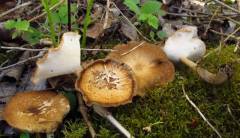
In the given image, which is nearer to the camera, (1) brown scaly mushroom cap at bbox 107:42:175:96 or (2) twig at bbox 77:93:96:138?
(2) twig at bbox 77:93:96:138

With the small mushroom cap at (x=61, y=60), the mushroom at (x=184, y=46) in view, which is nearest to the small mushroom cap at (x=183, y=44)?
the mushroom at (x=184, y=46)

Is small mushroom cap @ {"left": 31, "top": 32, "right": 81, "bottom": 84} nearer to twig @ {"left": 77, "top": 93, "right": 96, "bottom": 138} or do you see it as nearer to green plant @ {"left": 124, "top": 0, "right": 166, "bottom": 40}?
twig @ {"left": 77, "top": 93, "right": 96, "bottom": 138}

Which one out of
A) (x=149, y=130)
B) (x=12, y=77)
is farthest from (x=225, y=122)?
(x=12, y=77)

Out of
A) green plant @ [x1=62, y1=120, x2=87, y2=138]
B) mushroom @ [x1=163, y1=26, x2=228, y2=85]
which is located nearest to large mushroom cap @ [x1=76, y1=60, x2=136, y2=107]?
green plant @ [x1=62, y1=120, x2=87, y2=138]

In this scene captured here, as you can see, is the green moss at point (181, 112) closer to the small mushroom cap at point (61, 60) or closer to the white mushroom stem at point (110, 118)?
the white mushroom stem at point (110, 118)

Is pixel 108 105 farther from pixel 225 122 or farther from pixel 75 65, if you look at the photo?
pixel 225 122

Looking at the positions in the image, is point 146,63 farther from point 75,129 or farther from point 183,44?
point 75,129
